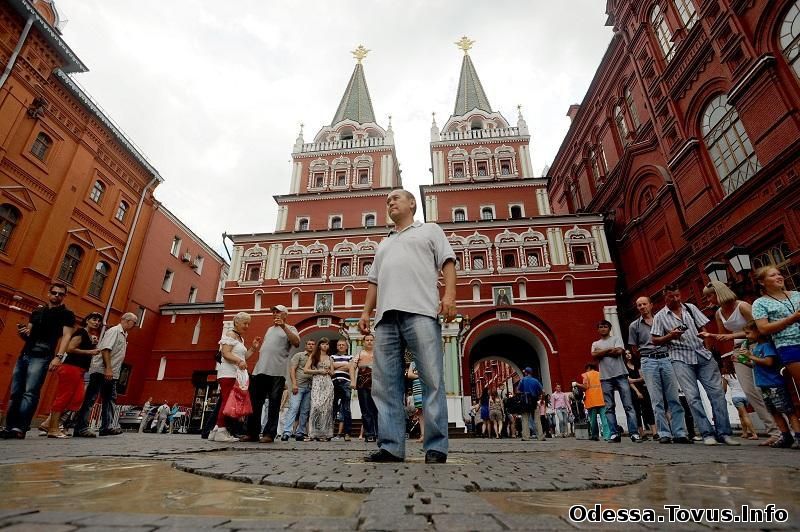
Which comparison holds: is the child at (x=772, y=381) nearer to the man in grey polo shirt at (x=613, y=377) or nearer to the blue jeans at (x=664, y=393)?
the blue jeans at (x=664, y=393)

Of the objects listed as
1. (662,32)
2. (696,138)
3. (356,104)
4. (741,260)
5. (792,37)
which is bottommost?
(741,260)

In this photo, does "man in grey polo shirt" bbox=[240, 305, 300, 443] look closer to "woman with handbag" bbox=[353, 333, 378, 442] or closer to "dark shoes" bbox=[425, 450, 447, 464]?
"woman with handbag" bbox=[353, 333, 378, 442]

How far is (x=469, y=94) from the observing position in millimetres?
32188

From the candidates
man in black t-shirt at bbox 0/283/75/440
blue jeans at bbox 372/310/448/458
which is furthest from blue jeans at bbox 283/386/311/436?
blue jeans at bbox 372/310/448/458

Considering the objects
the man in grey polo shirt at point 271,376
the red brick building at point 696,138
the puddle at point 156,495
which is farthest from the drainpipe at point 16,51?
the red brick building at point 696,138

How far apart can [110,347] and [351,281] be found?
15861 mm

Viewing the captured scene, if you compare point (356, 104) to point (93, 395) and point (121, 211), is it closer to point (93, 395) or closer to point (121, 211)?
point (121, 211)

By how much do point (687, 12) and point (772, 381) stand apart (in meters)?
16.8

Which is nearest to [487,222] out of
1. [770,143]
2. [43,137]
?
[770,143]

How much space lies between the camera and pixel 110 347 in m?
6.16

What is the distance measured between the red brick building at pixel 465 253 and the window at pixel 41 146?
8986 millimetres

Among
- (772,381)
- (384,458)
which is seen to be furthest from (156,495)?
(772,381)

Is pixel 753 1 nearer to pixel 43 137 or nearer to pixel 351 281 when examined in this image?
pixel 351 281

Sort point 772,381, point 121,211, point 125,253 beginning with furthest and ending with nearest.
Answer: point 121,211 < point 125,253 < point 772,381
